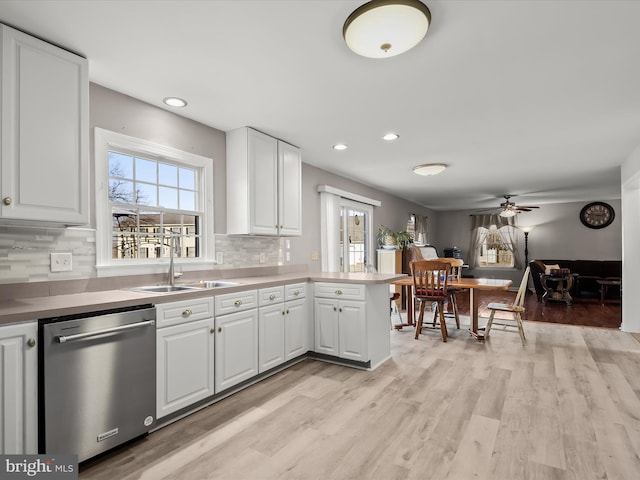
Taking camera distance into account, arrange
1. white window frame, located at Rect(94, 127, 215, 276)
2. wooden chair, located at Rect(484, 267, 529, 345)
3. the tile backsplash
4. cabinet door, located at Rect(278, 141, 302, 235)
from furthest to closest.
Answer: wooden chair, located at Rect(484, 267, 529, 345) < cabinet door, located at Rect(278, 141, 302, 235) < white window frame, located at Rect(94, 127, 215, 276) < the tile backsplash

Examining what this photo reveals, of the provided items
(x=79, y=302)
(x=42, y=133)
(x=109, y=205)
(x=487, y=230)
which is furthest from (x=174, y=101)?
(x=487, y=230)

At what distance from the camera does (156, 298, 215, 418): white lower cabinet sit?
2250mm

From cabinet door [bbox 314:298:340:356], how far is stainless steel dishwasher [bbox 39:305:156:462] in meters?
1.71

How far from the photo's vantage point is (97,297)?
2.15m

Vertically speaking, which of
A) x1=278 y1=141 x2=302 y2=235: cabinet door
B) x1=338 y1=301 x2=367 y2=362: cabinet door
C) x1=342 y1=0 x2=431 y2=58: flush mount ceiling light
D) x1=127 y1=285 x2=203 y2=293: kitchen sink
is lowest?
x1=338 y1=301 x2=367 y2=362: cabinet door

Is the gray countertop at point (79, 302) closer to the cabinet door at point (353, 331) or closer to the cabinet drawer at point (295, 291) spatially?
the cabinet drawer at point (295, 291)

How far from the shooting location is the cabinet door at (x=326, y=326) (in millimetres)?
3471

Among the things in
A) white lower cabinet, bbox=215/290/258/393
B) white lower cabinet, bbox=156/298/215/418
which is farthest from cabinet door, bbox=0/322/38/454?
white lower cabinet, bbox=215/290/258/393

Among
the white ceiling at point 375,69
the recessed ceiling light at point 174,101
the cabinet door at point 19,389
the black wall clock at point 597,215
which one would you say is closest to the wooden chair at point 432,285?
the white ceiling at point 375,69

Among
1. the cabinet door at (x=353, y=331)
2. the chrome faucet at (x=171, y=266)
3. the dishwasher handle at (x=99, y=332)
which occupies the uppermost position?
the chrome faucet at (x=171, y=266)

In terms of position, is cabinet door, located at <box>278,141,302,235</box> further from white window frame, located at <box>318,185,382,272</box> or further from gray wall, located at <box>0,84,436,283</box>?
white window frame, located at <box>318,185,382,272</box>

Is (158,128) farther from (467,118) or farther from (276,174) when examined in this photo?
(467,118)

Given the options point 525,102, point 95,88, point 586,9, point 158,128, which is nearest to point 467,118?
point 525,102

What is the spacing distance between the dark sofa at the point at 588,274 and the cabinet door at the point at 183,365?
7.57 m
